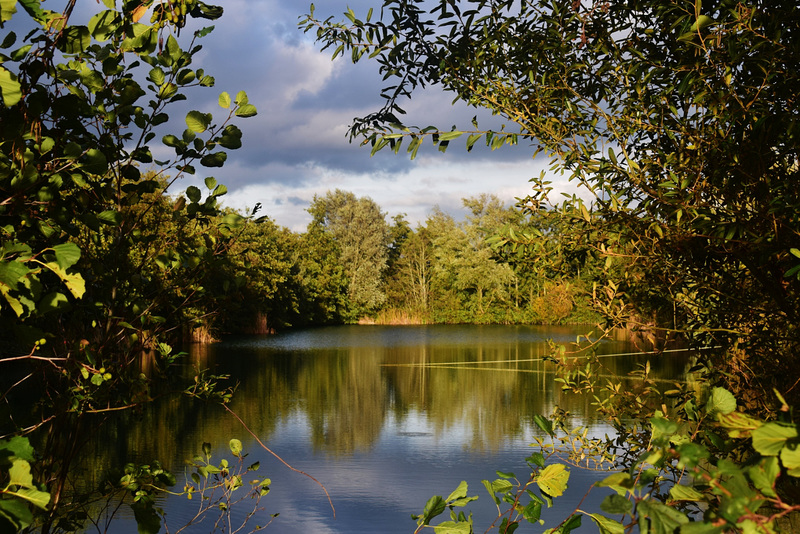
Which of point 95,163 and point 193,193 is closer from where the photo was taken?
point 95,163

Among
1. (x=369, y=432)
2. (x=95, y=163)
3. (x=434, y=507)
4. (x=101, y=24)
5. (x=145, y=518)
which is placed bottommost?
(x=369, y=432)

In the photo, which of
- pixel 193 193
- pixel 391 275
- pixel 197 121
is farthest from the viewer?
pixel 391 275

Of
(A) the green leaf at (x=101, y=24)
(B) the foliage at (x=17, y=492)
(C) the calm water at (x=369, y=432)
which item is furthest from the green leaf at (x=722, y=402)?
(C) the calm water at (x=369, y=432)

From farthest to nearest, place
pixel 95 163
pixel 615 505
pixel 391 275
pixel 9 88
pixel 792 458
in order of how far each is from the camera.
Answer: pixel 391 275, pixel 95 163, pixel 9 88, pixel 615 505, pixel 792 458

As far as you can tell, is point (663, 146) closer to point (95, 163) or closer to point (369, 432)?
point (95, 163)

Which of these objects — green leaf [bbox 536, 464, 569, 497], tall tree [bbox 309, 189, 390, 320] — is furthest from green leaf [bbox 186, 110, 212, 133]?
tall tree [bbox 309, 189, 390, 320]

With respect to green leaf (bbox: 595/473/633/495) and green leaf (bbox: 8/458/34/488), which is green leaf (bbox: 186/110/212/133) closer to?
green leaf (bbox: 8/458/34/488)

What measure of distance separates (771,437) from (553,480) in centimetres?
68

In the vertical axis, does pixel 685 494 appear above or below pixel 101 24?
below

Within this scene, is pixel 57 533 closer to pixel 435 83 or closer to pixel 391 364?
pixel 435 83

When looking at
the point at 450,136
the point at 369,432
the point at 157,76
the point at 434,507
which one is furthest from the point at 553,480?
the point at 369,432

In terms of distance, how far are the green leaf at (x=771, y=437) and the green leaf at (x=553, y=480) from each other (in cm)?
65

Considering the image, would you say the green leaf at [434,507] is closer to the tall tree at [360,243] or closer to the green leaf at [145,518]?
the green leaf at [145,518]

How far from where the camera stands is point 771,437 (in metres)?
0.70
